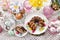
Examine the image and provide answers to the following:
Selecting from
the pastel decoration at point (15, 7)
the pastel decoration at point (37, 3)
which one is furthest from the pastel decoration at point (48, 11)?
the pastel decoration at point (15, 7)

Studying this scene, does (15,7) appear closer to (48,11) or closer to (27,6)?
Answer: (27,6)

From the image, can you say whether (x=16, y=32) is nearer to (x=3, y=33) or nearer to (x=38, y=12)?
(x=3, y=33)

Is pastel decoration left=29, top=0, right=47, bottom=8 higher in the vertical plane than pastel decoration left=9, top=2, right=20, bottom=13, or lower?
higher

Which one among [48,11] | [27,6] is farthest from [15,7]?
[48,11]

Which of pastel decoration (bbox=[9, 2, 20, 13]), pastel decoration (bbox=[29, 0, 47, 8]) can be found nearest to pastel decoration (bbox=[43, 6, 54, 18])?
pastel decoration (bbox=[29, 0, 47, 8])

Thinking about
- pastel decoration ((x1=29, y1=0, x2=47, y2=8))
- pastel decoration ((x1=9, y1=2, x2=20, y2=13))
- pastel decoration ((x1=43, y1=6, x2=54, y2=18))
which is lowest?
pastel decoration ((x1=43, y1=6, x2=54, y2=18))

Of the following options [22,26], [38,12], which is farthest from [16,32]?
[38,12]

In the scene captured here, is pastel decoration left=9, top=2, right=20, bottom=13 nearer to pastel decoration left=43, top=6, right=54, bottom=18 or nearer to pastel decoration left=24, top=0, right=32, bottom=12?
pastel decoration left=24, top=0, right=32, bottom=12

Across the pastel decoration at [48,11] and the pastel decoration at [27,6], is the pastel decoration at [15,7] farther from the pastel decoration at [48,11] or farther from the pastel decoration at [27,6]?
the pastel decoration at [48,11]

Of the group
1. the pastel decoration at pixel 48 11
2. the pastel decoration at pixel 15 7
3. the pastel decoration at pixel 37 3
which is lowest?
the pastel decoration at pixel 48 11

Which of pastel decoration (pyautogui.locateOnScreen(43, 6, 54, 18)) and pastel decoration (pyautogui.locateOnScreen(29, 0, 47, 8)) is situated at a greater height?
pastel decoration (pyautogui.locateOnScreen(29, 0, 47, 8))

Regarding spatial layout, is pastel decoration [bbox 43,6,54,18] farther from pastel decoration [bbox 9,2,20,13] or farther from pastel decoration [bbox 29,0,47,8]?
pastel decoration [bbox 9,2,20,13]
